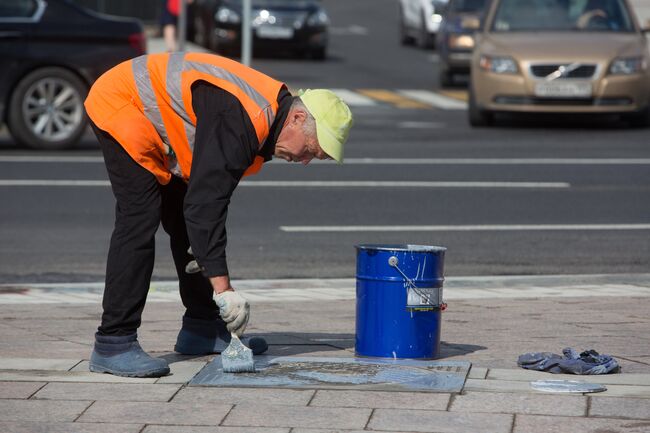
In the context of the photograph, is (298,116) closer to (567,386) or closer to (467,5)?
(567,386)

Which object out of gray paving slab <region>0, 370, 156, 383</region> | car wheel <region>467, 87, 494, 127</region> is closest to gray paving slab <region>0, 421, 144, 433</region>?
gray paving slab <region>0, 370, 156, 383</region>

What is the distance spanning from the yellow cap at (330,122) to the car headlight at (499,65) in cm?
1213

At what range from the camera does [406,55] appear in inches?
1261

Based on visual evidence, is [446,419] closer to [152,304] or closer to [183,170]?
[183,170]

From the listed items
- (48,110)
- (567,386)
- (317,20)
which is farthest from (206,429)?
(317,20)

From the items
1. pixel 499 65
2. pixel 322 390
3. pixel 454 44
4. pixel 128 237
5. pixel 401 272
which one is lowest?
pixel 454 44

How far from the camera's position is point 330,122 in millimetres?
5934

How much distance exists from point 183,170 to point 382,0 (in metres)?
43.5

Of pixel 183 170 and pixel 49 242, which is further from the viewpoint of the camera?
pixel 49 242

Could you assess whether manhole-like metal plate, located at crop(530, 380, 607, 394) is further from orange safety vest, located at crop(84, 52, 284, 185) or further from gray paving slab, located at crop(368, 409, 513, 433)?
orange safety vest, located at crop(84, 52, 284, 185)

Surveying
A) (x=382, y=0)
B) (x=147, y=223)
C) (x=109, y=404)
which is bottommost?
(x=382, y=0)

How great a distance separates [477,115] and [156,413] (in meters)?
13.5

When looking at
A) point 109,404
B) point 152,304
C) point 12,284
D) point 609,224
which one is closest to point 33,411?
point 109,404

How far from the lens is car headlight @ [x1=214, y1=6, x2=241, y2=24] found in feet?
91.9
